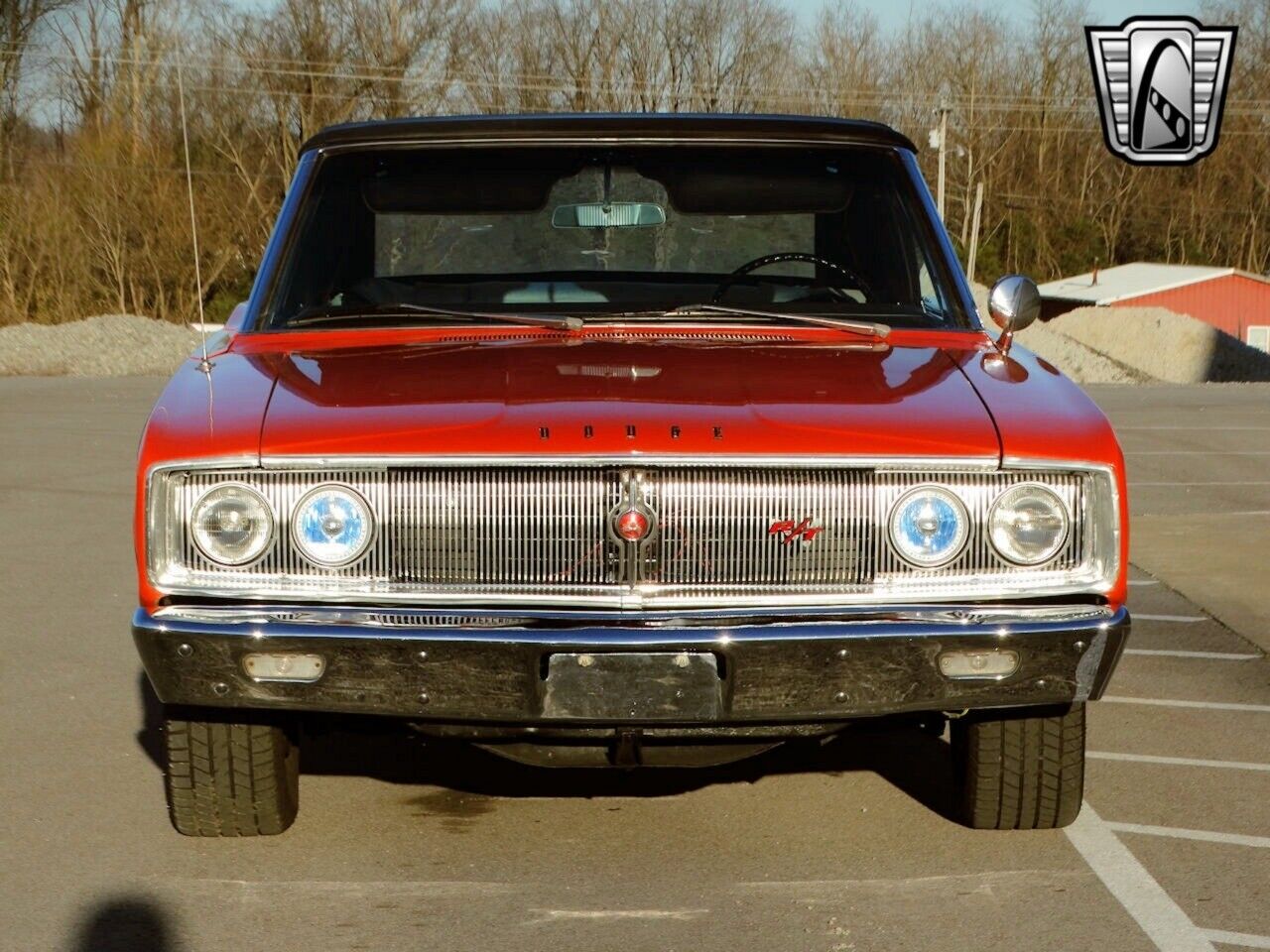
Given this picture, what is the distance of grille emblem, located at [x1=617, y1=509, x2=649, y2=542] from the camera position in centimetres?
396

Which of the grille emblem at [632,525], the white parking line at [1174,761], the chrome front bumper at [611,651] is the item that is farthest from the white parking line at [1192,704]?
the grille emblem at [632,525]

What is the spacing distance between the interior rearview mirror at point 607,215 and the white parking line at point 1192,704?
2.50 metres

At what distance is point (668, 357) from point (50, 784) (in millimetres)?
2280

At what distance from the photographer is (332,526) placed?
404 centimetres

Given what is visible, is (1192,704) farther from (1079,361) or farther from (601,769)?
(1079,361)

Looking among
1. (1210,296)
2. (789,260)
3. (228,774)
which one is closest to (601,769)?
(228,774)

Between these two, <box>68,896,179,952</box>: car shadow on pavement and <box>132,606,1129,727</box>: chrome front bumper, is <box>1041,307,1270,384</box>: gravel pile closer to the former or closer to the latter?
<box>132,606,1129,727</box>: chrome front bumper

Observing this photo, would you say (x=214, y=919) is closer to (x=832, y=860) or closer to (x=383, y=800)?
(x=383, y=800)

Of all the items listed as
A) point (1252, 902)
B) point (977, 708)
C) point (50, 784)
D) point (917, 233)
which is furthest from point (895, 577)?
point (50, 784)

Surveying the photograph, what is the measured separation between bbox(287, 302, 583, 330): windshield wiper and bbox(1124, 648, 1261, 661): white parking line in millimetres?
3438

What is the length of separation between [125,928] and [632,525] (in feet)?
4.82

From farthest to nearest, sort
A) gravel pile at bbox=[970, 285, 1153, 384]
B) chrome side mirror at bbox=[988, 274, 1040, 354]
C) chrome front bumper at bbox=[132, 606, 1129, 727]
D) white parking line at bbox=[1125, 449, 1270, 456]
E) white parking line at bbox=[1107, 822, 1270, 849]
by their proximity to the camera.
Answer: gravel pile at bbox=[970, 285, 1153, 384], white parking line at bbox=[1125, 449, 1270, 456], chrome side mirror at bbox=[988, 274, 1040, 354], white parking line at bbox=[1107, 822, 1270, 849], chrome front bumper at bbox=[132, 606, 1129, 727]

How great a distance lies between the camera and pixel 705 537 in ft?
13.1

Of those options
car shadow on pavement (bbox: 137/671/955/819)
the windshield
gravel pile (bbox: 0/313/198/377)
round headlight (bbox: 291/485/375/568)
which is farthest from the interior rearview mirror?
gravel pile (bbox: 0/313/198/377)
